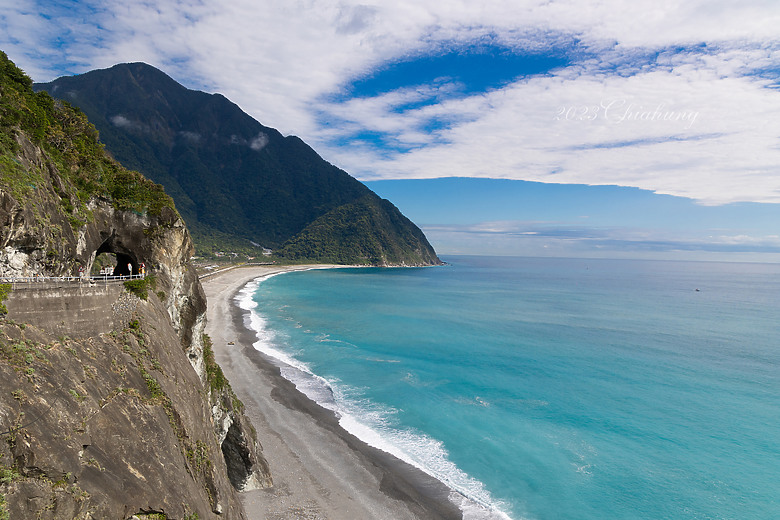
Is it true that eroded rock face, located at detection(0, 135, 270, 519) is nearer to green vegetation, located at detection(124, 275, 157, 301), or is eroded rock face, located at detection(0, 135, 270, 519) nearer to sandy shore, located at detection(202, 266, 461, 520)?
green vegetation, located at detection(124, 275, 157, 301)

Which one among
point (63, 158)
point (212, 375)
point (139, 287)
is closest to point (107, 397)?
point (139, 287)

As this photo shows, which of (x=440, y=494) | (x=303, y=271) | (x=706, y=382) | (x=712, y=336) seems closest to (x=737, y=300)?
(x=712, y=336)

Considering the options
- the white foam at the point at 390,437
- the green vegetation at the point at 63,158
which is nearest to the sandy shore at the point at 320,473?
the white foam at the point at 390,437

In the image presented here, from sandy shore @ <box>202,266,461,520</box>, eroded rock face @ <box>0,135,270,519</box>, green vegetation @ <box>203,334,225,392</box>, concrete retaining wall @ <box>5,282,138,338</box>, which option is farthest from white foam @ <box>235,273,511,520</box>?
concrete retaining wall @ <box>5,282,138,338</box>

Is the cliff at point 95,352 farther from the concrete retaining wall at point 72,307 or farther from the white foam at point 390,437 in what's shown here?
the white foam at point 390,437

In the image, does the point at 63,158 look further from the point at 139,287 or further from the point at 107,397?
the point at 107,397

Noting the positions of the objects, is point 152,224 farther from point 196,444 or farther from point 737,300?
point 737,300
